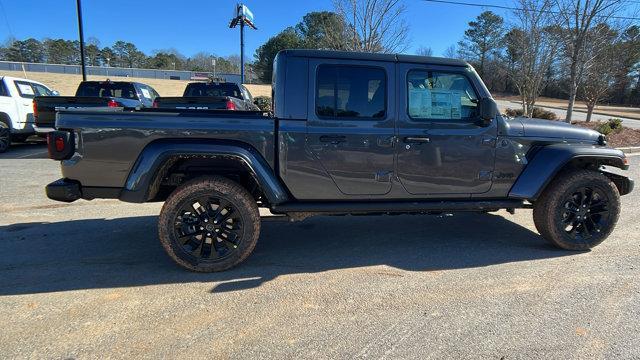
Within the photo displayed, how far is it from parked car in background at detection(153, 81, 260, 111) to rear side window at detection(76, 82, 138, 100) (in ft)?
5.01

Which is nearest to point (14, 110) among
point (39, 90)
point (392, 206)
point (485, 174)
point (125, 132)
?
point (39, 90)

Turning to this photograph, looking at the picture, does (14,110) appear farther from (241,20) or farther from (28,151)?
(241,20)

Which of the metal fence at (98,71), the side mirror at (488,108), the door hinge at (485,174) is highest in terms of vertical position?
the metal fence at (98,71)

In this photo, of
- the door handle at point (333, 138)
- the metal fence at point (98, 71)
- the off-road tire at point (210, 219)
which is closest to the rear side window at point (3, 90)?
the off-road tire at point (210, 219)

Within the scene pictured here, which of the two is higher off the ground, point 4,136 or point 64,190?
point 64,190

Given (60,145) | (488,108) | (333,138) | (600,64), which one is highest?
(600,64)

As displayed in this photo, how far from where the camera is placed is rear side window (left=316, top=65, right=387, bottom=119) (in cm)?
389

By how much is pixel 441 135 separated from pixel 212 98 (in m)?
6.62

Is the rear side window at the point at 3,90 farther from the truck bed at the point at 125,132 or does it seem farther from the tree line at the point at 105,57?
the tree line at the point at 105,57

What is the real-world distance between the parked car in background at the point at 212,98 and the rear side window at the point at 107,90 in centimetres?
153

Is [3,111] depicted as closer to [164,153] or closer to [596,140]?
[164,153]

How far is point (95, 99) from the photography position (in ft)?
30.3

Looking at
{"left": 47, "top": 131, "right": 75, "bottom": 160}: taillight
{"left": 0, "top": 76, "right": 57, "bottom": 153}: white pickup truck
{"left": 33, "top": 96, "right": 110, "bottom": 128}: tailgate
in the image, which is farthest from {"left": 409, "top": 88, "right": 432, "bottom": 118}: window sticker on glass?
{"left": 0, "top": 76, "right": 57, "bottom": 153}: white pickup truck

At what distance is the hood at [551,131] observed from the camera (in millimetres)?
4270
